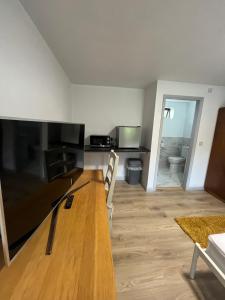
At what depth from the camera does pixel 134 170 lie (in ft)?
10.7

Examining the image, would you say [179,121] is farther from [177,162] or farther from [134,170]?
[134,170]

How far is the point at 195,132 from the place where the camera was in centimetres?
296

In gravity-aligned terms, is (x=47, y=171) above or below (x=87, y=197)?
above

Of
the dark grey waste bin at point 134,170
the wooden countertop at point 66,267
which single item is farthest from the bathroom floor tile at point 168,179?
the wooden countertop at point 66,267

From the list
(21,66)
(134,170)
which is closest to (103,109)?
(134,170)

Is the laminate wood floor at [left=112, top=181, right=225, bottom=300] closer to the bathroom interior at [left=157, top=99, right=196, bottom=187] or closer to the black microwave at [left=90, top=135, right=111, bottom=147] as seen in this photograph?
the black microwave at [left=90, top=135, right=111, bottom=147]

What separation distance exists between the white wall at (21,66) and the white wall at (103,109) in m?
1.51

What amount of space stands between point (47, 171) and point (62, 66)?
6.37 ft

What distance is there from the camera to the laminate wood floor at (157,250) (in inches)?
47.9

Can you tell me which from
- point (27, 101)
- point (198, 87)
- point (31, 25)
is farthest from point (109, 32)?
point (198, 87)

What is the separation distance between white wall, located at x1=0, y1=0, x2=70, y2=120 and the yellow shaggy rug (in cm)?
230

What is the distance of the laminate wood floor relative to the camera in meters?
1.22

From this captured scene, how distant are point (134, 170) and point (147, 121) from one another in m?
1.13

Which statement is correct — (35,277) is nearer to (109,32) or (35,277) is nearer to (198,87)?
(109,32)
